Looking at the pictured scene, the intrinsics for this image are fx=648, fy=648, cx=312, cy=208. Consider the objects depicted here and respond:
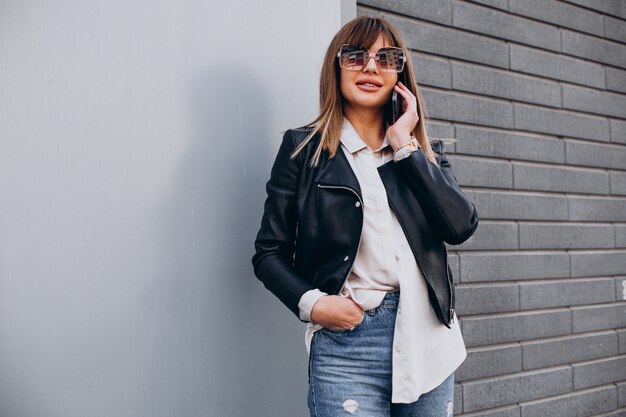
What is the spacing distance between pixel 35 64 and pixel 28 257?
2.19ft

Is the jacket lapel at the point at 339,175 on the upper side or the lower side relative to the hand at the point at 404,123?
lower

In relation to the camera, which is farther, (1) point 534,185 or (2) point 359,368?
(1) point 534,185

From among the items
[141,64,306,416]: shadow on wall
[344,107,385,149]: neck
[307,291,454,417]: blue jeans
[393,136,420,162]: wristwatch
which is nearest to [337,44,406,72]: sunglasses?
[344,107,385,149]: neck

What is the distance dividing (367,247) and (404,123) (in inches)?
17.8

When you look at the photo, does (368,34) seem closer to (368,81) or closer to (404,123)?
(368,81)

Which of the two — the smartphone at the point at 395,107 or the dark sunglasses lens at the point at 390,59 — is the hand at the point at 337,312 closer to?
the smartphone at the point at 395,107

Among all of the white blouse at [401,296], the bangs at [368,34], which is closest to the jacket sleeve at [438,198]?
the white blouse at [401,296]

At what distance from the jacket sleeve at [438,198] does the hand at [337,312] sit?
16.3 inches

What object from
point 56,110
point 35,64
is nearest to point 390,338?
point 56,110

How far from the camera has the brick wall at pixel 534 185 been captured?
11.9 ft

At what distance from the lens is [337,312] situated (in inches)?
76.6

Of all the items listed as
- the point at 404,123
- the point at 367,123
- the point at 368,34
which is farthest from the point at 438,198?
the point at 368,34

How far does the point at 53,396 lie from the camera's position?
223 cm

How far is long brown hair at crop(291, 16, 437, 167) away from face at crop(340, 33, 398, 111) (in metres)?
0.04
